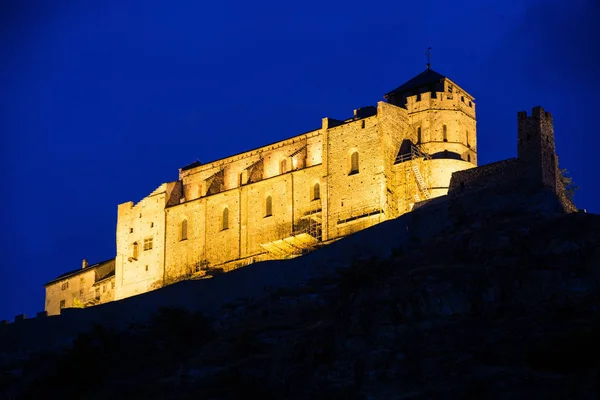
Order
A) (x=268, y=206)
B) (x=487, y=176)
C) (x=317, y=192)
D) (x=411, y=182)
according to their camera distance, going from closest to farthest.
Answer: (x=487, y=176), (x=411, y=182), (x=317, y=192), (x=268, y=206)

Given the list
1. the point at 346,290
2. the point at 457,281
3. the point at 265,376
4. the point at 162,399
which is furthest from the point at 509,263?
the point at 162,399

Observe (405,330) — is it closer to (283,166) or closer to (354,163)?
(354,163)

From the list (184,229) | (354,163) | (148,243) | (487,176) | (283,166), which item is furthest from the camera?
(148,243)

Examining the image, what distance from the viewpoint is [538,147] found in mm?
61219

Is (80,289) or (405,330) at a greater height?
(80,289)

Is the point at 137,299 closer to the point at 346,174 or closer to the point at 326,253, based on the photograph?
the point at 326,253

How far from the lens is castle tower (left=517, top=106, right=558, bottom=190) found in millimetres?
61062

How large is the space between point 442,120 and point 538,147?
38.0ft

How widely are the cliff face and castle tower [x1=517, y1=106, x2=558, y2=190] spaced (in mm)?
1391

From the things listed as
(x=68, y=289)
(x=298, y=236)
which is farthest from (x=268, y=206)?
(x=68, y=289)

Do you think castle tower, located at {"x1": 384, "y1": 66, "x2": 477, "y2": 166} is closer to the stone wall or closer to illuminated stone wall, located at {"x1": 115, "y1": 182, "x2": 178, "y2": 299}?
the stone wall

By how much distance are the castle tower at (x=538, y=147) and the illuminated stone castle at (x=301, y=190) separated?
8.87m

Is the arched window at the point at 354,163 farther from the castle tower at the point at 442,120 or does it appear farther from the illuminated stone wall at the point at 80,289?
the illuminated stone wall at the point at 80,289

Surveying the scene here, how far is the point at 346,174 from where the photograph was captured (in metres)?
71.9
